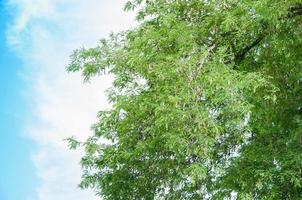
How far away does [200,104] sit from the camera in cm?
788

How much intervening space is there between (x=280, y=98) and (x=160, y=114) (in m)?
4.08

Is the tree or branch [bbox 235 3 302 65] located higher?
branch [bbox 235 3 302 65]

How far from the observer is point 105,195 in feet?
33.6

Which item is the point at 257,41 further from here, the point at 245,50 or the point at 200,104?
the point at 200,104

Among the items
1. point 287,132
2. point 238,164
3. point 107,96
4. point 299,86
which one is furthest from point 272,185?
point 107,96

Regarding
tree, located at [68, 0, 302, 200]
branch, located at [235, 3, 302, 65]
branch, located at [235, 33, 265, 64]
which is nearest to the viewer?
tree, located at [68, 0, 302, 200]

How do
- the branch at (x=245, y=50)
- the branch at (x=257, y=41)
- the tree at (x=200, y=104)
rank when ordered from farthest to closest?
the branch at (x=245, y=50), the branch at (x=257, y=41), the tree at (x=200, y=104)

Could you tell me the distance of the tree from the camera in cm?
797

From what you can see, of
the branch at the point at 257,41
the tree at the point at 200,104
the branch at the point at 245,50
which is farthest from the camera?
the branch at the point at 245,50

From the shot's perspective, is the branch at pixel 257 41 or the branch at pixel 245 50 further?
the branch at pixel 245 50

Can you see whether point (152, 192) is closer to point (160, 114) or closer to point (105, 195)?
point (105, 195)

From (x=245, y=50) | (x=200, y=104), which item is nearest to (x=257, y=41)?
(x=245, y=50)

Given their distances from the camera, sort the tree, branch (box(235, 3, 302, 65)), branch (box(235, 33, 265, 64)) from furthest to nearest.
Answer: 1. branch (box(235, 33, 265, 64))
2. branch (box(235, 3, 302, 65))
3. the tree

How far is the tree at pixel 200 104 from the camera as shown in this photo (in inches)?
314
